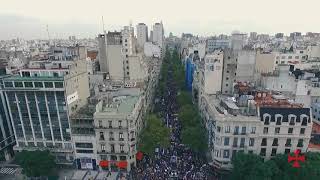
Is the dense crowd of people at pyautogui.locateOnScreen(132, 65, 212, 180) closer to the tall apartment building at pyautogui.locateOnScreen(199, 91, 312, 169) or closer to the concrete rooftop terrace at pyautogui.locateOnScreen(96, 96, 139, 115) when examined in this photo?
the tall apartment building at pyautogui.locateOnScreen(199, 91, 312, 169)

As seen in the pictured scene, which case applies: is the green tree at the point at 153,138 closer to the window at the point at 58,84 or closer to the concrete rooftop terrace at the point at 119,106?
the concrete rooftop terrace at the point at 119,106

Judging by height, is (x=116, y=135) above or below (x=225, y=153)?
above

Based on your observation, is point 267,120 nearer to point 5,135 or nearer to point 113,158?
point 113,158

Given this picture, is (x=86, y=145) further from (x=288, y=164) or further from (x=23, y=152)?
(x=288, y=164)

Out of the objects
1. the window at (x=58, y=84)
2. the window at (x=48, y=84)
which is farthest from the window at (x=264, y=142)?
the window at (x=48, y=84)

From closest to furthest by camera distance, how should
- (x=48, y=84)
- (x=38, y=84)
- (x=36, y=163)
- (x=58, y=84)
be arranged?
(x=36, y=163)
(x=58, y=84)
(x=48, y=84)
(x=38, y=84)

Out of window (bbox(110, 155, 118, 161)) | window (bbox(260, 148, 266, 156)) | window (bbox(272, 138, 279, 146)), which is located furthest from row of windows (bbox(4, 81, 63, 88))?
window (bbox(272, 138, 279, 146))

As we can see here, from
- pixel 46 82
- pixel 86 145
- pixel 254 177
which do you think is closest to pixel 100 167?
pixel 86 145

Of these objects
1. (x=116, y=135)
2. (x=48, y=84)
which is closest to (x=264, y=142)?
(x=116, y=135)
